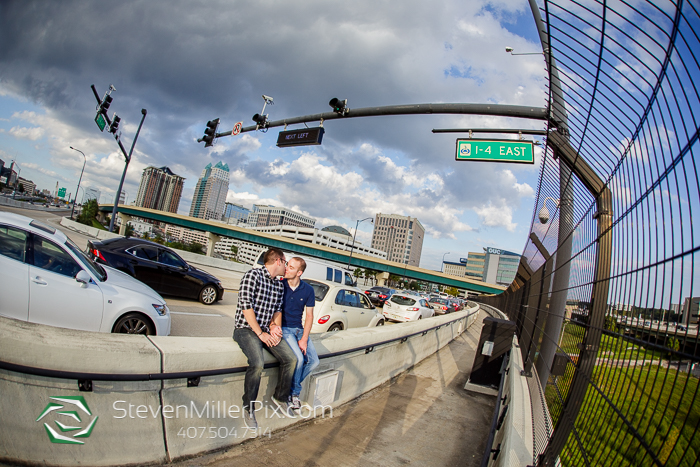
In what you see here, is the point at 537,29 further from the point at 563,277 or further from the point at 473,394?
the point at 473,394

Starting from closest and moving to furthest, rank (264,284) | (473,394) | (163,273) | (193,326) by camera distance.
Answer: (264,284) < (473,394) < (193,326) < (163,273)

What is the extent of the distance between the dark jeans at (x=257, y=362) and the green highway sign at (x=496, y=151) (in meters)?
6.24

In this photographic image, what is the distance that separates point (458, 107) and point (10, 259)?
812cm

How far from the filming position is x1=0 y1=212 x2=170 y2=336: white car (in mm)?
4500

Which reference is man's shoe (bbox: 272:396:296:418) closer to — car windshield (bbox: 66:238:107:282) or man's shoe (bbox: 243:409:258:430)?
man's shoe (bbox: 243:409:258:430)

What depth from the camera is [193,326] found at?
8.24 metres

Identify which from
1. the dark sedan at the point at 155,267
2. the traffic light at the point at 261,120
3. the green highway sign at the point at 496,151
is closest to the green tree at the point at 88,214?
the traffic light at the point at 261,120

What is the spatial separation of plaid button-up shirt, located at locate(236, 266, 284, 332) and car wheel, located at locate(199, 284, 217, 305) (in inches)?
316

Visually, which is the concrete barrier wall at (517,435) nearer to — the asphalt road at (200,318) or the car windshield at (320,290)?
the car windshield at (320,290)

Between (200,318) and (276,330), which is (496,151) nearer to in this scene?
(276,330)

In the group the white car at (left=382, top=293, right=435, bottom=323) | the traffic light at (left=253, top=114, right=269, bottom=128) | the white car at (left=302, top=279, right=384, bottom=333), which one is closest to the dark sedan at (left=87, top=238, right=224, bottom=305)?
the white car at (left=302, top=279, right=384, bottom=333)

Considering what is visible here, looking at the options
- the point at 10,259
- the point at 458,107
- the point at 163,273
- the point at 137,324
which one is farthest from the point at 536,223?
the point at 163,273

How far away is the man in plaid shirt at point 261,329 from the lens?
141 inches

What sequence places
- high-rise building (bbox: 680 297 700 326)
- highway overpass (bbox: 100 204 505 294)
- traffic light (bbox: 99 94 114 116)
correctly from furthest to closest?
1. highway overpass (bbox: 100 204 505 294)
2. traffic light (bbox: 99 94 114 116)
3. high-rise building (bbox: 680 297 700 326)
